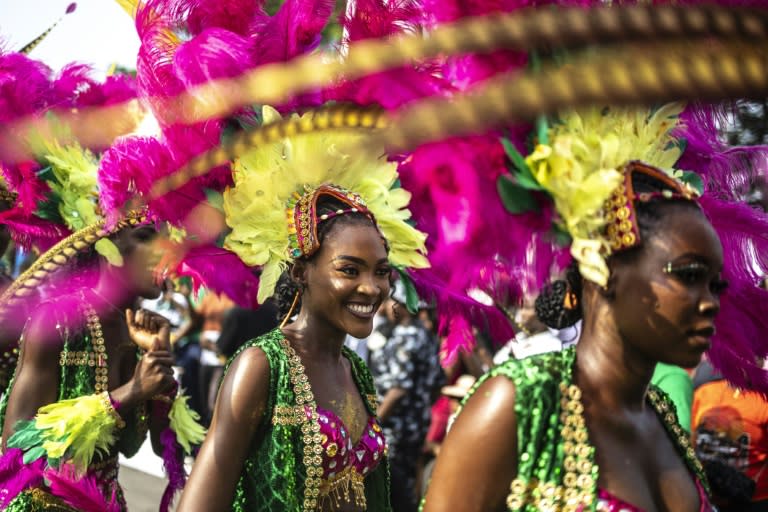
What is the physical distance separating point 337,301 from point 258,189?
0.54 meters

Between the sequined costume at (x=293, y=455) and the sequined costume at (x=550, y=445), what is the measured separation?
0.95 m

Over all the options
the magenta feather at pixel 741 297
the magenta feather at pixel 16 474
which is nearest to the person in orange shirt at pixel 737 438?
the magenta feather at pixel 741 297

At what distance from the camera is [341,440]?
2.92m

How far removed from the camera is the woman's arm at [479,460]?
6.20 feet

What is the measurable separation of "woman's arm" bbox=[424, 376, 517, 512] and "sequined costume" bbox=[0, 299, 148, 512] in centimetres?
207

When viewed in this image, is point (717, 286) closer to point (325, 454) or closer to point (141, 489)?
point (325, 454)

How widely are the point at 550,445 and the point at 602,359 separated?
0.85 feet

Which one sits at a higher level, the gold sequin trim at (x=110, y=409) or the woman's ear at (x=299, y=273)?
the woman's ear at (x=299, y=273)

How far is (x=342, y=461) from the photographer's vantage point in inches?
115

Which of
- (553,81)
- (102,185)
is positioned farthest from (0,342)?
(553,81)

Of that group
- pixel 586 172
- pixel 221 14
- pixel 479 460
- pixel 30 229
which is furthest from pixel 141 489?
pixel 586 172

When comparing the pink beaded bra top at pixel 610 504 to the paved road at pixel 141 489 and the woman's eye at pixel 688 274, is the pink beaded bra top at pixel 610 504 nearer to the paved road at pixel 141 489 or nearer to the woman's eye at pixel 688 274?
the woman's eye at pixel 688 274

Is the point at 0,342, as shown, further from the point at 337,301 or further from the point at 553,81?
the point at 553,81

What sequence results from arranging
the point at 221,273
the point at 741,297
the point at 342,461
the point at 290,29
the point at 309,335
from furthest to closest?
the point at 221,273
the point at 290,29
the point at 309,335
the point at 342,461
the point at 741,297
